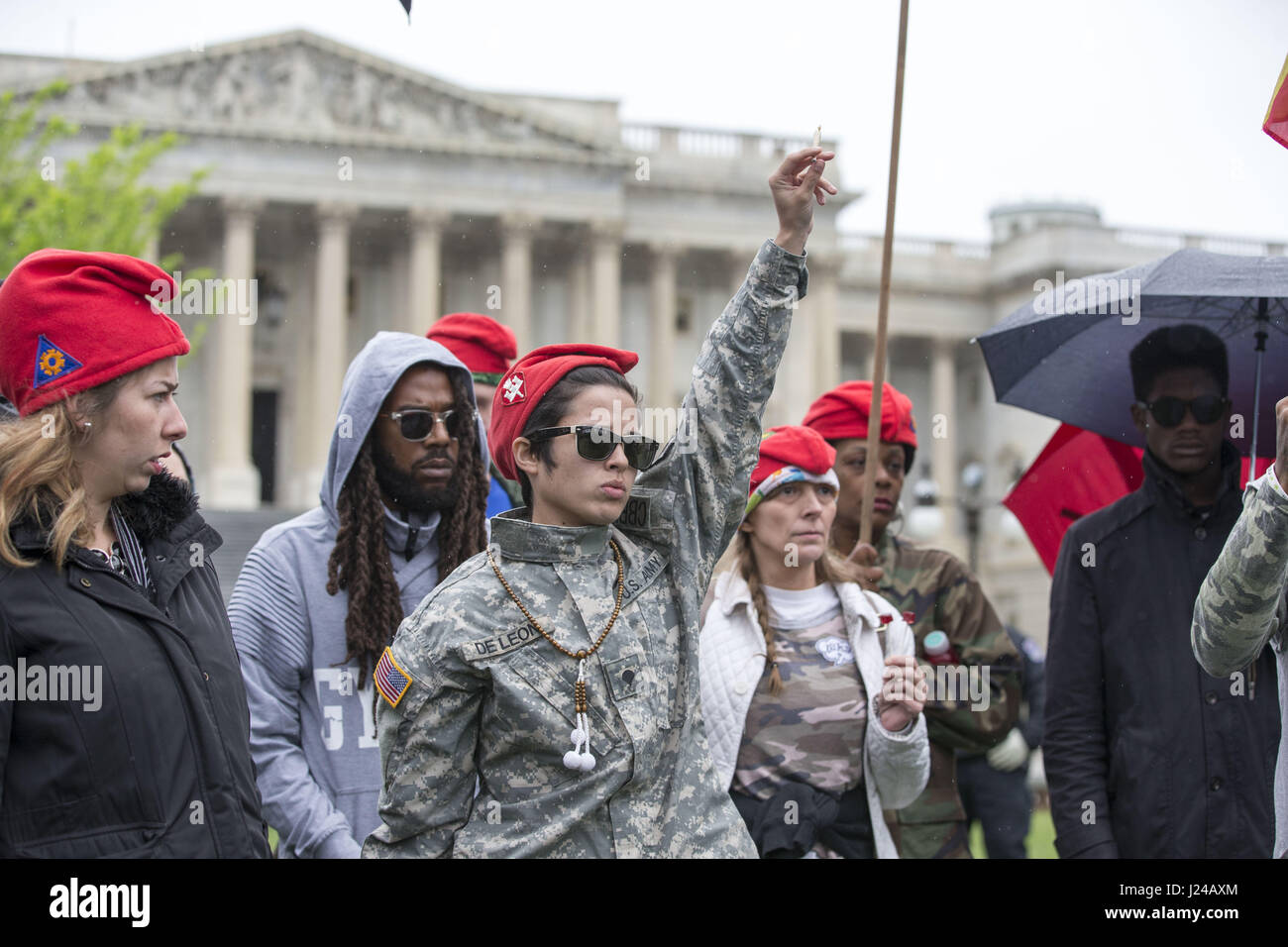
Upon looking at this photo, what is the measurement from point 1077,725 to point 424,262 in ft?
136

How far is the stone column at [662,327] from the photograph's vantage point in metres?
45.2

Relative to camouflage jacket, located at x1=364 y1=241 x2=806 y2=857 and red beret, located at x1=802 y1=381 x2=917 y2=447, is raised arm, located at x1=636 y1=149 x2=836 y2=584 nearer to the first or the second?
camouflage jacket, located at x1=364 y1=241 x2=806 y2=857

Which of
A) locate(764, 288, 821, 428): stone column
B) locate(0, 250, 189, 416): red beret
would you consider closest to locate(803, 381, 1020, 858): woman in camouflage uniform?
locate(0, 250, 189, 416): red beret

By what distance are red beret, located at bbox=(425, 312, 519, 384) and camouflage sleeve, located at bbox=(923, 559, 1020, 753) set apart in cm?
215

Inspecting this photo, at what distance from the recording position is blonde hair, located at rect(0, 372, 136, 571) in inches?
119

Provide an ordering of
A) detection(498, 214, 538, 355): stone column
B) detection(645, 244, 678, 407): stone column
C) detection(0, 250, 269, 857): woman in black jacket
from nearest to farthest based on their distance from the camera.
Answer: detection(0, 250, 269, 857): woman in black jacket, detection(498, 214, 538, 355): stone column, detection(645, 244, 678, 407): stone column

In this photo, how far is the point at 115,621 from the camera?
3.06 metres

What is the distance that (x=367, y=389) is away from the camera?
178 inches

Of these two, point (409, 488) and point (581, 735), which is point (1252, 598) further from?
point (409, 488)

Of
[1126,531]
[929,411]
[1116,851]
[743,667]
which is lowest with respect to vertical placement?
[1116,851]

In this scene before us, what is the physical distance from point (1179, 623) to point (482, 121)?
44.0m

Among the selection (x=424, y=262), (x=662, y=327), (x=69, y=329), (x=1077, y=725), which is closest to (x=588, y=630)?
(x=69, y=329)
